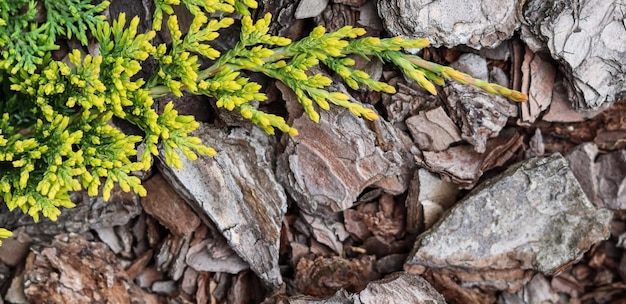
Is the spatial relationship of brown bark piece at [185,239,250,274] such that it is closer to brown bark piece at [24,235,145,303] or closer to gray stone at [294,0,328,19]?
brown bark piece at [24,235,145,303]

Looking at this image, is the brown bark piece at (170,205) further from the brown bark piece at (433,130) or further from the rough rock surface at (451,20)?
the rough rock surface at (451,20)

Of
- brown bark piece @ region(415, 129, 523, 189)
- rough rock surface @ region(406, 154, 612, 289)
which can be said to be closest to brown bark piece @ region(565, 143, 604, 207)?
rough rock surface @ region(406, 154, 612, 289)

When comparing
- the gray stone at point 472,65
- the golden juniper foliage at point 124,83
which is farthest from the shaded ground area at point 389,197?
the golden juniper foliage at point 124,83

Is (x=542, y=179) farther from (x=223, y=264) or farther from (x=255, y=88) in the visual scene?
(x=223, y=264)

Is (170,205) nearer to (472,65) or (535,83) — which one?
(472,65)

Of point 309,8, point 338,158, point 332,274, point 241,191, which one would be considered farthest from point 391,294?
point 309,8

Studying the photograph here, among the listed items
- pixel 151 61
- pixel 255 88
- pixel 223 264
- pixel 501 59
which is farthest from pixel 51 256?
pixel 501 59
